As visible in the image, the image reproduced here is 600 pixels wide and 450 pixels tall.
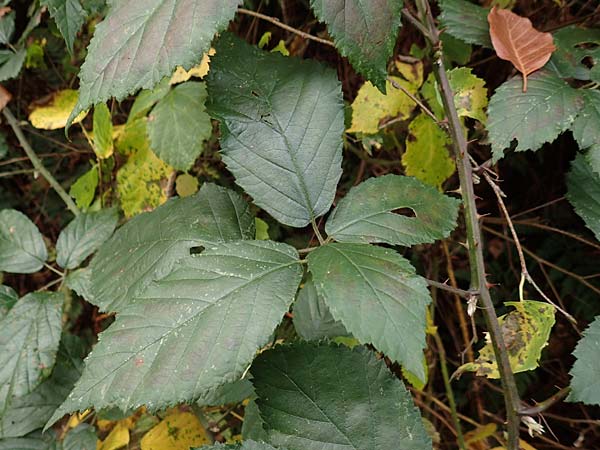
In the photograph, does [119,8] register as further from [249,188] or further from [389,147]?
[389,147]

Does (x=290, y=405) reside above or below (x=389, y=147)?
below

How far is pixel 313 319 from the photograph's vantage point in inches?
34.4

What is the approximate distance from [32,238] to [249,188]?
64 centimetres

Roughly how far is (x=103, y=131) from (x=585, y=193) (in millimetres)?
937

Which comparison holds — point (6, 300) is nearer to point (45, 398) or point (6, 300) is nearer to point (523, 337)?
point (45, 398)

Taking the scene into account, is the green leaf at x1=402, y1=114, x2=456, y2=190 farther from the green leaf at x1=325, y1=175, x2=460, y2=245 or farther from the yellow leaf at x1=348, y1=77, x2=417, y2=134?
the green leaf at x1=325, y1=175, x2=460, y2=245

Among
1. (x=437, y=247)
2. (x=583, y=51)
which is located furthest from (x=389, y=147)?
(x=583, y=51)

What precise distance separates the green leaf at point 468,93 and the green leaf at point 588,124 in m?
0.16

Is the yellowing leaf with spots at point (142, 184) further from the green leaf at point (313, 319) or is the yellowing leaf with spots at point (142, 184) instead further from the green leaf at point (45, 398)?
the green leaf at point (313, 319)

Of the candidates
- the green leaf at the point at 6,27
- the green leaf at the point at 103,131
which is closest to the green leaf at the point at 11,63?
the green leaf at the point at 6,27

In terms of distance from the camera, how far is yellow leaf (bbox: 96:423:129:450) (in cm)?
108

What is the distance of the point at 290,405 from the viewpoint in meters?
0.65

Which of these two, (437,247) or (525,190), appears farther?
(525,190)

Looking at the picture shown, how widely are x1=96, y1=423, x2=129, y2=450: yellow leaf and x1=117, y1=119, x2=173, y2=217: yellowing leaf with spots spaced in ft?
1.46
